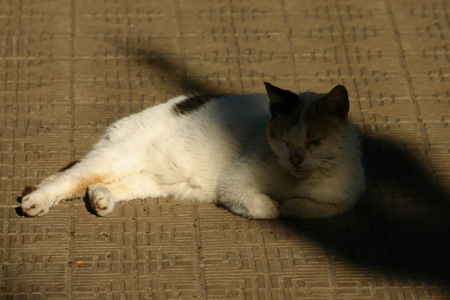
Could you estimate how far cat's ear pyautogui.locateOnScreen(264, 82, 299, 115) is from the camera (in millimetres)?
4273

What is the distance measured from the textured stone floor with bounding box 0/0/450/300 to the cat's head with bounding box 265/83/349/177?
53cm

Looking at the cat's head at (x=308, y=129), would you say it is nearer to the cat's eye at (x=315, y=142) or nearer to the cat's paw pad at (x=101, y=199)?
the cat's eye at (x=315, y=142)

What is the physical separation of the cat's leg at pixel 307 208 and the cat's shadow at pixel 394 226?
0.28 ft

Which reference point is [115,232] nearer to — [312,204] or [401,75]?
[312,204]

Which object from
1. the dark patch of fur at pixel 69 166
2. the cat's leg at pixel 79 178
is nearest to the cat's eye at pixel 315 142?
the cat's leg at pixel 79 178

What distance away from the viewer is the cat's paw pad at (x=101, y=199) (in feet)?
14.9

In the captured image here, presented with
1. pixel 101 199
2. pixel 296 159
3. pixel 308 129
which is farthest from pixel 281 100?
pixel 101 199

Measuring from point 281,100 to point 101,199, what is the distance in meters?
1.36

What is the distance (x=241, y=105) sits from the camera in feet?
16.2

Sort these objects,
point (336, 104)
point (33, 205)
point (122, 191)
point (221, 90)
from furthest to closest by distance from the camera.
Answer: point (221, 90) → point (122, 191) → point (33, 205) → point (336, 104)

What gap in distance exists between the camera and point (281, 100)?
14.1 ft

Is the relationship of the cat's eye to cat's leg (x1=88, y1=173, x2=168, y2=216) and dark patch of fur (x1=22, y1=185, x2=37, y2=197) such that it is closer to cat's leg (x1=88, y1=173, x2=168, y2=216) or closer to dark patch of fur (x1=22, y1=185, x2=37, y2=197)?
cat's leg (x1=88, y1=173, x2=168, y2=216)

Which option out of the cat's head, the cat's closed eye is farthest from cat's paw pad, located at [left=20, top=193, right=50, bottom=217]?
A: the cat's closed eye

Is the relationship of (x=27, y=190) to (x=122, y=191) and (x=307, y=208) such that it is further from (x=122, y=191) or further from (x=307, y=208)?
(x=307, y=208)
